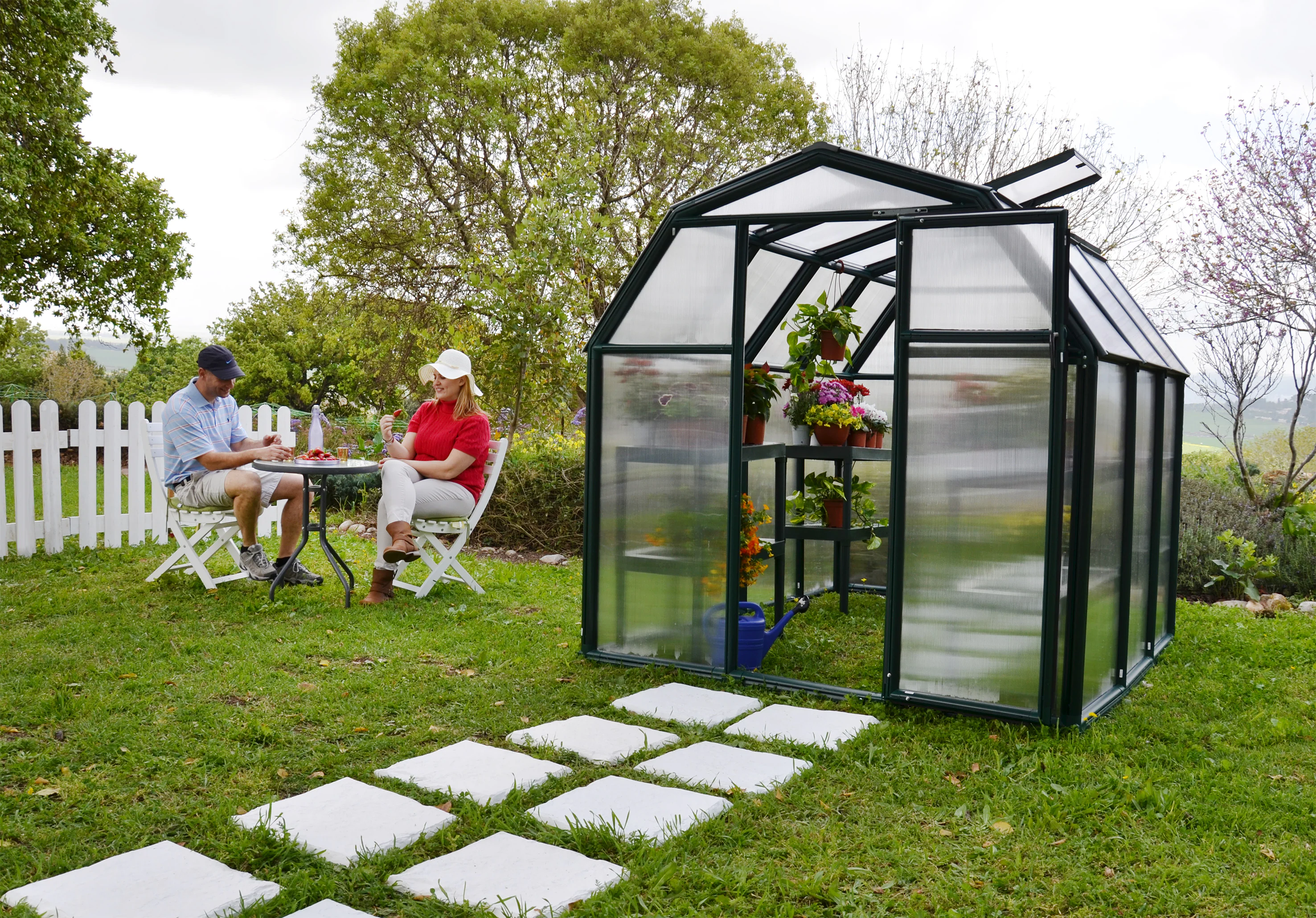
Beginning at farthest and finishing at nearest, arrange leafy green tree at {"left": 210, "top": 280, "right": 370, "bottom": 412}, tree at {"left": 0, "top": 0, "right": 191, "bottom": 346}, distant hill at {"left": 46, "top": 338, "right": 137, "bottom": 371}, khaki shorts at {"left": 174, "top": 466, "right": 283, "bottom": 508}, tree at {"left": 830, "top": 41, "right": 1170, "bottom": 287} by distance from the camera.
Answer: leafy green tree at {"left": 210, "top": 280, "right": 370, "bottom": 412} → distant hill at {"left": 46, "top": 338, "right": 137, "bottom": 371} → tree at {"left": 830, "top": 41, "right": 1170, "bottom": 287} → tree at {"left": 0, "top": 0, "right": 191, "bottom": 346} → khaki shorts at {"left": 174, "top": 466, "right": 283, "bottom": 508}

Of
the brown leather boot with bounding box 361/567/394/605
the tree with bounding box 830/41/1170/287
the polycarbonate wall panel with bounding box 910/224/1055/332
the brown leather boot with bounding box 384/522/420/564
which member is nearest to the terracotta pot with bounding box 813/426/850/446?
the polycarbonate wall panel with bounding box 910/224/1055/332

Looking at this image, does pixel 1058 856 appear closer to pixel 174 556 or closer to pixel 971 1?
pixel 174 556

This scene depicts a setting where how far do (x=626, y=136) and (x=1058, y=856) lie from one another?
15117 mm

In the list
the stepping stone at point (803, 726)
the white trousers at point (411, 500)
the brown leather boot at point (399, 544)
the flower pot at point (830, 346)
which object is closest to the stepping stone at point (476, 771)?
the stepping stone at point (803, 726)

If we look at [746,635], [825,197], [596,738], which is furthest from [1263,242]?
[596,738]

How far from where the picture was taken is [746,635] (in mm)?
4984

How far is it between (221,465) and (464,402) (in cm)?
165

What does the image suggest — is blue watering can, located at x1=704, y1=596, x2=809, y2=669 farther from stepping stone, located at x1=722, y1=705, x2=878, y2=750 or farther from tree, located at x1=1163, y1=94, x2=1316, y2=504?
tree, located at x1=1163, y1=94, x2=1316, y2=504

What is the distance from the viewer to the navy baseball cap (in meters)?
6.44

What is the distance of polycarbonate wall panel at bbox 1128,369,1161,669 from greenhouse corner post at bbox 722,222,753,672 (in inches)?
74.2

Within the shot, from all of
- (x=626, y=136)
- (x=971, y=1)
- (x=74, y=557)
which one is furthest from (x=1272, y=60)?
(x=74, y=557)

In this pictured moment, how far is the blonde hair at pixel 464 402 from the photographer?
6.58 m

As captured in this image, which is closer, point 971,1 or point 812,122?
point 971,1

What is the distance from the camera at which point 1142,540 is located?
5094 mm
